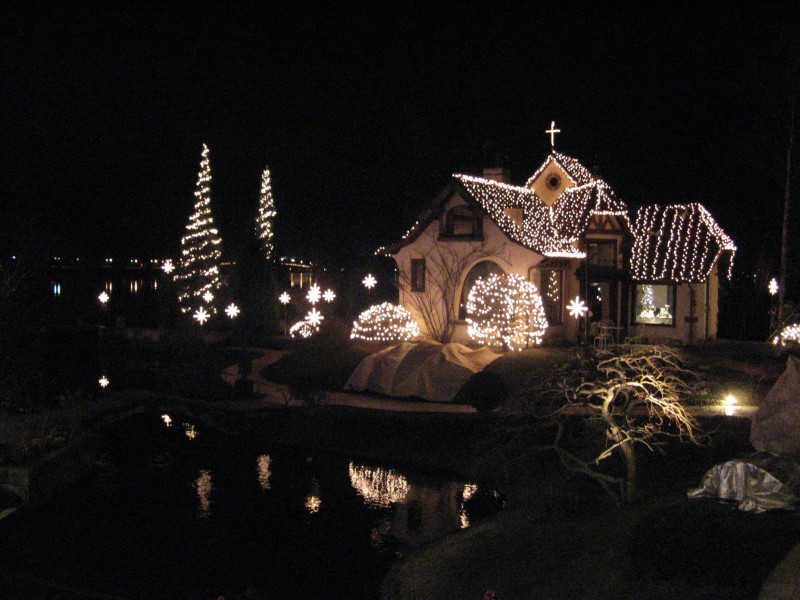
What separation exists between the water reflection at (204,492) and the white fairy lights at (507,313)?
9761mm

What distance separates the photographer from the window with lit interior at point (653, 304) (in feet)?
83.3

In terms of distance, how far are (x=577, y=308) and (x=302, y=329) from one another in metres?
10.9

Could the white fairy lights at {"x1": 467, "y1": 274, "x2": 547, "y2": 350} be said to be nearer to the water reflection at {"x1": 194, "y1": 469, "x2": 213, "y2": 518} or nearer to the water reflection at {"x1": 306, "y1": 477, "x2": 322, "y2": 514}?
the water reflection at {"x1": 306, "y1": 477, "x2": 322, "y2": 514}

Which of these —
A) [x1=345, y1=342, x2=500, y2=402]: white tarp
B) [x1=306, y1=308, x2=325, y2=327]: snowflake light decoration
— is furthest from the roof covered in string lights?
[x1=345, y1=342, x2=500, y2=402]: white tarp

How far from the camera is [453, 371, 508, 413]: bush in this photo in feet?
51.8

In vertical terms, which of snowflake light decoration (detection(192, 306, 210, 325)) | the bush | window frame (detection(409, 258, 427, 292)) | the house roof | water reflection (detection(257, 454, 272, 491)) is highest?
the house roof

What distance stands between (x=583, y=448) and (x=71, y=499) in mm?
8250

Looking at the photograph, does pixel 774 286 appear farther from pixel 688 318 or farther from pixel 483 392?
pixel 483 392

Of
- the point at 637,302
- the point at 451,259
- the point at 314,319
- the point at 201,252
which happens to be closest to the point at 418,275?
the point at 451,259

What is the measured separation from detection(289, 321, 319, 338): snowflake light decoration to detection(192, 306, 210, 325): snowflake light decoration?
416cm

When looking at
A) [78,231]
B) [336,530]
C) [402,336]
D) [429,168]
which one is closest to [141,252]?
[78,231]

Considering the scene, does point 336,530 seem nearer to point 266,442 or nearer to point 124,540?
point 124,540

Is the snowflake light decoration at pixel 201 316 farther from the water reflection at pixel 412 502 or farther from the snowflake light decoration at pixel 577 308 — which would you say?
the water reflection at pixel 412 502

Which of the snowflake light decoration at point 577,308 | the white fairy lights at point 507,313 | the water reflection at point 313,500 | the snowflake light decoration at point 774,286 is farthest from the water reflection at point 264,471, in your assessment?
the snowflake light decoration at point 774,286
